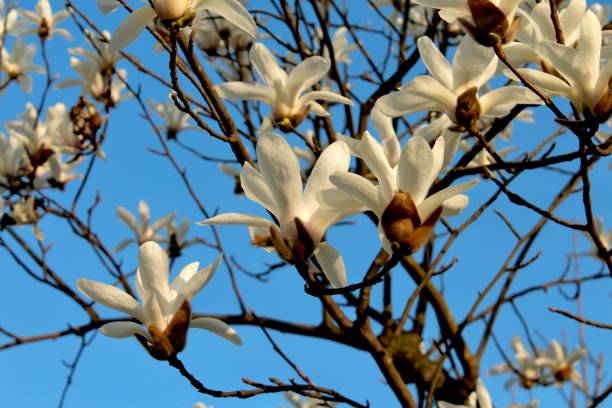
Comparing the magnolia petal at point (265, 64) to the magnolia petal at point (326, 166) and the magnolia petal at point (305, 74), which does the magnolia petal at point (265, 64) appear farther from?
the magnolia petal at point (326, 166)

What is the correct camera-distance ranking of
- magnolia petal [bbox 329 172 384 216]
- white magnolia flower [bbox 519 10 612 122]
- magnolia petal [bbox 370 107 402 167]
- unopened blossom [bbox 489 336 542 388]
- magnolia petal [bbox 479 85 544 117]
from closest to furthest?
magnolia petal [bbox 329 172 384 216]
white magnolia flower [bbox 519 10 612 122]
magnolia petal [bbox 479 85 544 117]
magnolia petal [bbox 370 107 402 167]
unopened blossom [bbox 489 336 542 388]

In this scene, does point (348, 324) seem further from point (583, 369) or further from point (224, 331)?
point (583, 369)

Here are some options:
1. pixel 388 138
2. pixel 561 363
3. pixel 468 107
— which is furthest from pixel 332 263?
pixel 561 363

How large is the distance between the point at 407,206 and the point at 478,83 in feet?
1.32

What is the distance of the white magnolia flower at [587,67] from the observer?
3.05ft

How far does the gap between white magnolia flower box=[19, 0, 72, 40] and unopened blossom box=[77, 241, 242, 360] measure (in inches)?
91.9

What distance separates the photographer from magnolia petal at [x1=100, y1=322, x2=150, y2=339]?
1.04 metres

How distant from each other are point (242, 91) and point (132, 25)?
436 mm

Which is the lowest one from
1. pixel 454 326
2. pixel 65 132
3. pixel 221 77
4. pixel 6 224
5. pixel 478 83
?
pixel 478 83

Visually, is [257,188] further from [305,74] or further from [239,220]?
[305,74]

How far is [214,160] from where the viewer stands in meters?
2.77

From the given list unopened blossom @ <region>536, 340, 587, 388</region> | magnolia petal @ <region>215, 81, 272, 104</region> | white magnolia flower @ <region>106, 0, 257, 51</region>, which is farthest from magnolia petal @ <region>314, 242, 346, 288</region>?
unopened blossom @ <region>536, 340, 587, 388</region>

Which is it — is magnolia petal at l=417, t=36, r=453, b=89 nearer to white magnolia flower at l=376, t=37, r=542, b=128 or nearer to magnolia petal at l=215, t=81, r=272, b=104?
white magnolia flower at l=376, t=37, r=542, b=128

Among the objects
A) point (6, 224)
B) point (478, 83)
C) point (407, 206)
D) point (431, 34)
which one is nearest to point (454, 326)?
point (431, 34)
